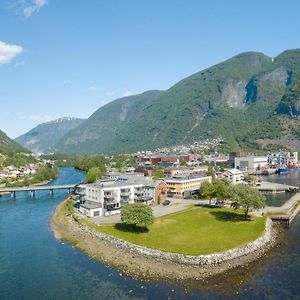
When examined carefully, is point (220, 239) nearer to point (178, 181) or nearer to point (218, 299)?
point (218, 299)

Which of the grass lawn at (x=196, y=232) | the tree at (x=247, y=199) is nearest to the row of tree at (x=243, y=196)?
the tree at (x=247, y=199)

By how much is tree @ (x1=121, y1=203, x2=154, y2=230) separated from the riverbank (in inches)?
232

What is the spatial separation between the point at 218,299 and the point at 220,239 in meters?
20.5

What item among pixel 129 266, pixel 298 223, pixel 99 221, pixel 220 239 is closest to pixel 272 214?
pixel 298 223

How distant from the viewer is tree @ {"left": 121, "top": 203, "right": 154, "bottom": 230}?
71456 mm

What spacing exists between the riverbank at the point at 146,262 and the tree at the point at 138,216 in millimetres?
5892

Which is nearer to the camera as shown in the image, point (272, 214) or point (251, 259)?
point (251, 259)

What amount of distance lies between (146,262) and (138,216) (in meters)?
14.2

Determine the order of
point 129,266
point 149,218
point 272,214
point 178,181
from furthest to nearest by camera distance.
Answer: point 178,181
point 272,214
point 149,218
point 129,266

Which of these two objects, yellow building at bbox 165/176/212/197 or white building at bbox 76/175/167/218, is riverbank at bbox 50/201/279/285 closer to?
white building at bbox 76/175/167/218

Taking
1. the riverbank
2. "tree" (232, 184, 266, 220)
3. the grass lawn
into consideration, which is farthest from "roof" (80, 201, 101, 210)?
"tree" (232, 184, 266, 220)

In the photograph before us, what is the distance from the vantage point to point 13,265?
199ft

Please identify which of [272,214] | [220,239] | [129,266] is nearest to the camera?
[129,266]

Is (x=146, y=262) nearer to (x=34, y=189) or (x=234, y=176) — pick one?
(x=34, y=189)
